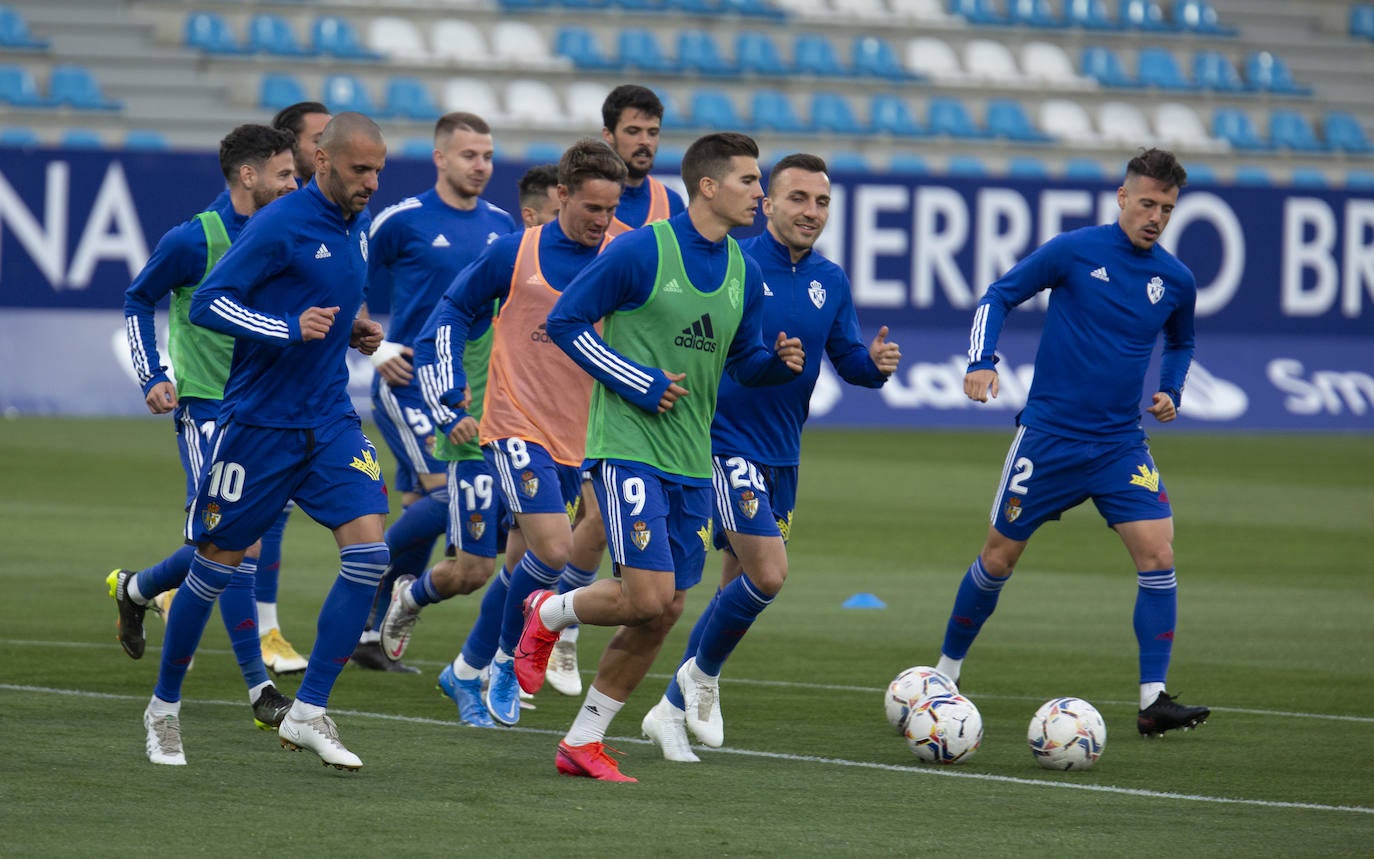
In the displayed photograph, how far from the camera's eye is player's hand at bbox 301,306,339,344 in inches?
259

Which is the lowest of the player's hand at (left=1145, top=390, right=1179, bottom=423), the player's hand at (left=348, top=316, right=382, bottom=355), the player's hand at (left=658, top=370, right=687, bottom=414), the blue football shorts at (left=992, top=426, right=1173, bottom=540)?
the blue football shorts at (left=992, top=426, right=1173, bottom=540)

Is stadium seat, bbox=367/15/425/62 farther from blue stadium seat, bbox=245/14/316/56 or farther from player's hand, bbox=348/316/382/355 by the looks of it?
player's hand, bbox=348/316/382/355

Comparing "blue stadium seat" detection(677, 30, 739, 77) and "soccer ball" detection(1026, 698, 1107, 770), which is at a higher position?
"blue stadium seat" detection(677, 30, 739, 77)

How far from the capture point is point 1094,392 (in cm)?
846

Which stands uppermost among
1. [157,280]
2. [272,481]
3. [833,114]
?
[833,114]

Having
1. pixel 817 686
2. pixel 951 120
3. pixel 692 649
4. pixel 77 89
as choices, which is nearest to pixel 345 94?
pixel 77 89

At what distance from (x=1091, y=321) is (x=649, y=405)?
2.62 m

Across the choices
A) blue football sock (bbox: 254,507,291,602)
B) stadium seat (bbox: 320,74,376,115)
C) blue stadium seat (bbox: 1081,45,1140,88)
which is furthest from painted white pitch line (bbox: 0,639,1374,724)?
blue stadium seat (bbox: 1081,45,1140,88)

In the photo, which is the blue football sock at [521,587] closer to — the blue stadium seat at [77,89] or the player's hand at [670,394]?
the player's hand at [670,394]

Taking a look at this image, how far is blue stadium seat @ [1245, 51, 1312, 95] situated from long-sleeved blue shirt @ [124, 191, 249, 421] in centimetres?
2775

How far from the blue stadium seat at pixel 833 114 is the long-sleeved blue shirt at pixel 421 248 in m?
19.9

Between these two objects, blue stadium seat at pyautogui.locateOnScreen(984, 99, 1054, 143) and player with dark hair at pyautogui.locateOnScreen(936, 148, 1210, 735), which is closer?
player with dark hair at pyautogui.locateOnScreen(936, 148, 1210, 735)

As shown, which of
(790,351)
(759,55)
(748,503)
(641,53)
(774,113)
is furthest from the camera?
(759,55)

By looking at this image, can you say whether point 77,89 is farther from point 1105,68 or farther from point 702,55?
point 1105,68
